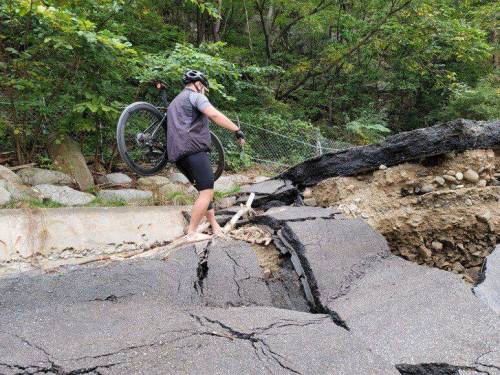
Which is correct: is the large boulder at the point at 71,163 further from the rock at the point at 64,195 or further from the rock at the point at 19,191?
the rock at the point at 19,191

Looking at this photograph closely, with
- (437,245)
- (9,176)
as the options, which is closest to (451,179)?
(437,245)

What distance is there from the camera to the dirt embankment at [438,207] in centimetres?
403

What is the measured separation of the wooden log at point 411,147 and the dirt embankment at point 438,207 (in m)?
0.12

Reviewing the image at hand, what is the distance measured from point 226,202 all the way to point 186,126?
2279 mm

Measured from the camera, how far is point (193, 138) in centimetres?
429

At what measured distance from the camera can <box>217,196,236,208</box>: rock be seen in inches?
246

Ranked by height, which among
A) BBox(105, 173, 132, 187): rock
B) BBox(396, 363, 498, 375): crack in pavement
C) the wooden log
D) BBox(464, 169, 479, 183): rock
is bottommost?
BBox(396, 363, 498, 375): crack in pavement

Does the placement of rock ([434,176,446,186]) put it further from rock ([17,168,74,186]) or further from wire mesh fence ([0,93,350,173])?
rock ([17,168,74,186])

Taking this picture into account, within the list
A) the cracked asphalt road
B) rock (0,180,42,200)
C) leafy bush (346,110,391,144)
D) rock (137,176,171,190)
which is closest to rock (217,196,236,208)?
rock (137,176,171,190)

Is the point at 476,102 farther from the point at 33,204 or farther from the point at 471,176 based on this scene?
the point at 33,204

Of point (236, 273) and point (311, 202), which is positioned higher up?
point (311, 202)

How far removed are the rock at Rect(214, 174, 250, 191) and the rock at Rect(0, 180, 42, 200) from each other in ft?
9.96

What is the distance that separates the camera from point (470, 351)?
2316 millimetres

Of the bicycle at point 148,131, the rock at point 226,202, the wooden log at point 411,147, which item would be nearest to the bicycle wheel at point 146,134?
the bicycle at point 148,131
